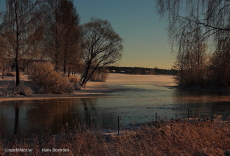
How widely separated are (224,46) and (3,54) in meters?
19.9

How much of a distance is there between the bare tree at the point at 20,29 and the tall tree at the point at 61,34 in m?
4.08

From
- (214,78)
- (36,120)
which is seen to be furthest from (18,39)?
(214,78)

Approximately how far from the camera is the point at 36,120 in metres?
11.0

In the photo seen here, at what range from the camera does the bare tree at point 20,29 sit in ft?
68.0

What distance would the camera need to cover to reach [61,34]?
27.7 meters

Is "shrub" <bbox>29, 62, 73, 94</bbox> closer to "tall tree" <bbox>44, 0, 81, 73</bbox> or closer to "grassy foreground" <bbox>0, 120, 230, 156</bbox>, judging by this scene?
"tall tree" <bbox>44, 0, 81, 73</bbox>

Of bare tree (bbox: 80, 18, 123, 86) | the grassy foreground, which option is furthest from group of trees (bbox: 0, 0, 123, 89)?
the grassy foreground

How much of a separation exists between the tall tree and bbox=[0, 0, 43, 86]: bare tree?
408cm

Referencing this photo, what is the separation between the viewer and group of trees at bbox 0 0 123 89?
69.2 feet

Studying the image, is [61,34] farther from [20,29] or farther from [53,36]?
[20,29]

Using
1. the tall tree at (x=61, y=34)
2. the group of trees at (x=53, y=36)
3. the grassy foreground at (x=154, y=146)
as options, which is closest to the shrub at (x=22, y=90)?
the group of trees at (x=53, y=36)

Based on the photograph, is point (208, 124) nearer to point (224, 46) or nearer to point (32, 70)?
point (224, 46)

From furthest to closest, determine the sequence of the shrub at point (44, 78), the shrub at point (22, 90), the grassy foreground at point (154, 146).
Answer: the shrub at point (44, 78)
the shrub at point (22, 90)
the grassy foreground at point (154, 146)

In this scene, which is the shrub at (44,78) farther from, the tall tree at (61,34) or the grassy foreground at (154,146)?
the grassy foreground at (154,146)
